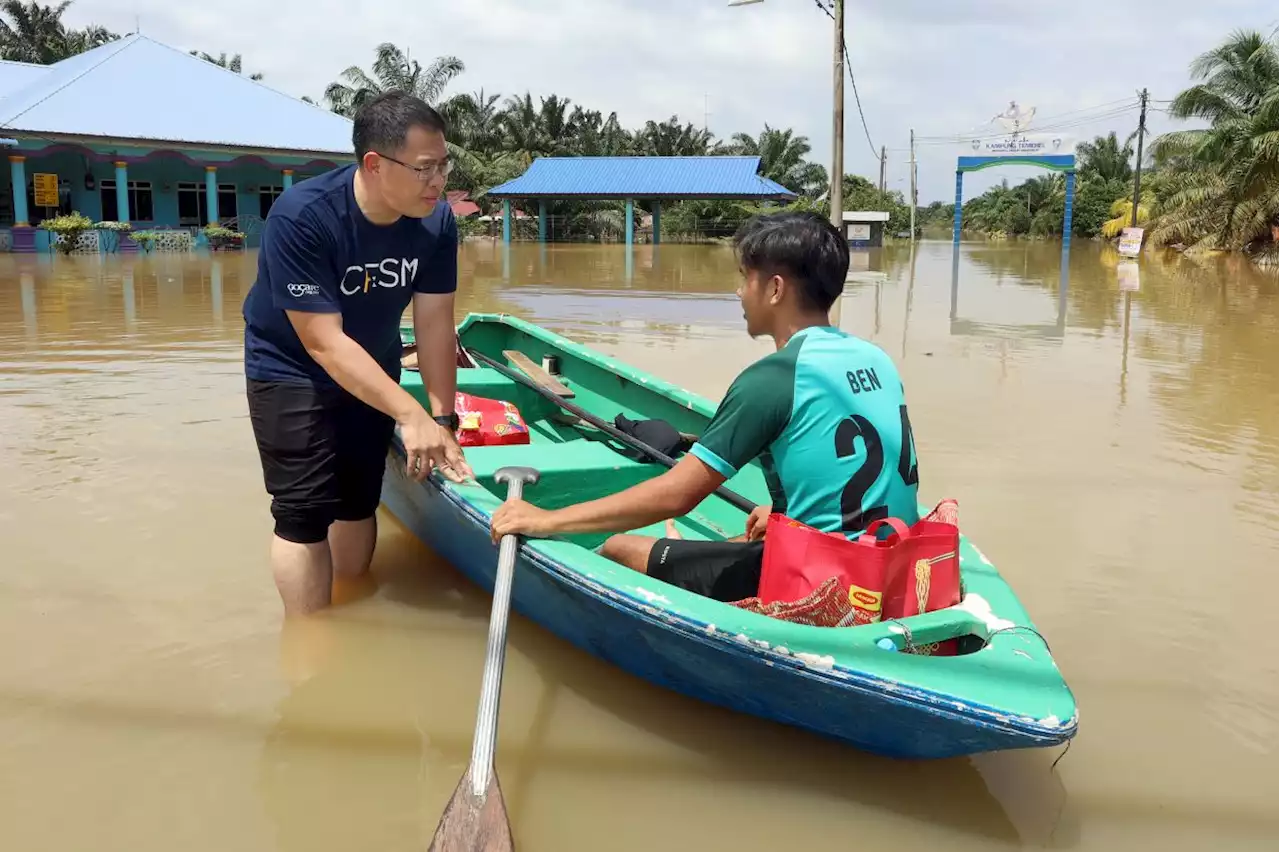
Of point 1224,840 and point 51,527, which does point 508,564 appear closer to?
point 1224,840

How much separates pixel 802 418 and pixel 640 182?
3148 centimetres

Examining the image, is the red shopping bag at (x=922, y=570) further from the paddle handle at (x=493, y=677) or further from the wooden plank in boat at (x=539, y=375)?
the wooden plank in boat at (x=539, y=375)

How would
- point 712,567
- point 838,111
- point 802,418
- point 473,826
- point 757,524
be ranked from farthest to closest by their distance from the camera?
1. point 838,111
2. point 757,524
3. point 712,567
4. point 802,418
5. point 473,826

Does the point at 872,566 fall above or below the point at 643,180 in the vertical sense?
below

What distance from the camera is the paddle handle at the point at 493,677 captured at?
2.35m

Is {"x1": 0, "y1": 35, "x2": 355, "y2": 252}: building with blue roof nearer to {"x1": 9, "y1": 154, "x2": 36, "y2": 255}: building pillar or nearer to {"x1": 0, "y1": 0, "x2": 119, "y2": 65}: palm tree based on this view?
{"x1": 9, "y1": 154, "x2": 36, "y2": 255}: building pillar

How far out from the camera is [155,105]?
83.4 feet

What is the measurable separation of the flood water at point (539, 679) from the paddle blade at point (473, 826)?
0.26 metres

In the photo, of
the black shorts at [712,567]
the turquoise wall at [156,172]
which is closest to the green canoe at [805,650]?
the black shorts at [712,567]

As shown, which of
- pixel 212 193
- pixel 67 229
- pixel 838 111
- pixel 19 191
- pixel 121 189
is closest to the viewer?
pixel 838 111

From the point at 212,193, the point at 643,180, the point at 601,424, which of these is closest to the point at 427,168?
the point at 601,424

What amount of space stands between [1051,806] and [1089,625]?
49.7 inches

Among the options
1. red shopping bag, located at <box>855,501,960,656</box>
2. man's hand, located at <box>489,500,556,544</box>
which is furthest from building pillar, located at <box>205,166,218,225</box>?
red shopping bag, located at <box>855,501,960,656</box>

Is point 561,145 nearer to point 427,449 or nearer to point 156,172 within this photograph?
point 156,172
